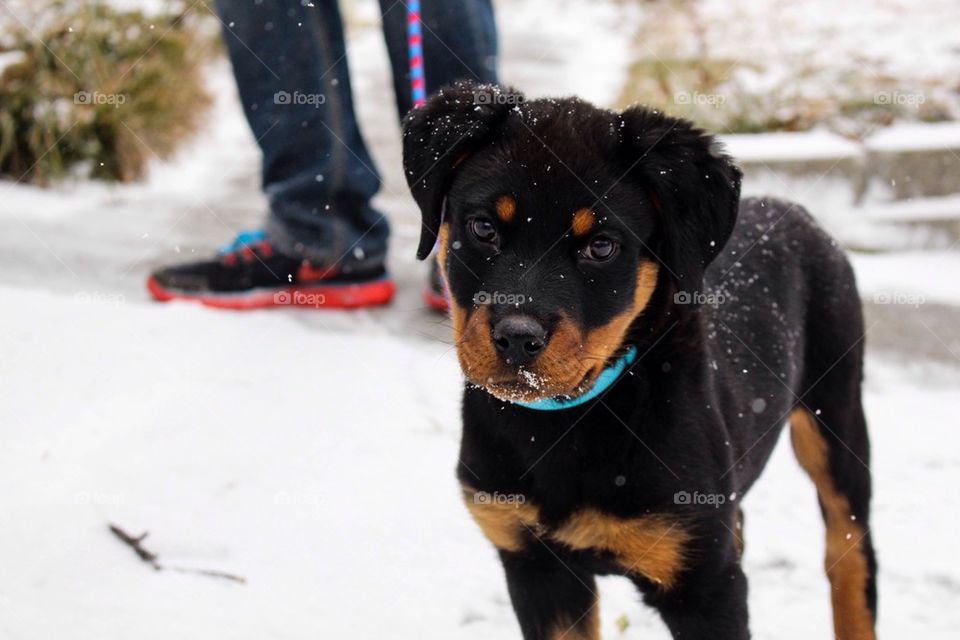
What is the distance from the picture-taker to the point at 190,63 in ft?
23.1

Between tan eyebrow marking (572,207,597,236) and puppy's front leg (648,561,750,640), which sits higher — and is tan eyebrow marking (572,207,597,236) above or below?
above

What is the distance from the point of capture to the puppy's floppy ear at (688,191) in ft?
6.57

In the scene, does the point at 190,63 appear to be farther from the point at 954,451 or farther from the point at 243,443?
the point at 954,451

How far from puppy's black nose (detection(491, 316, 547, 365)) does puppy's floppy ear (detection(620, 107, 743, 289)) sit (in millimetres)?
353

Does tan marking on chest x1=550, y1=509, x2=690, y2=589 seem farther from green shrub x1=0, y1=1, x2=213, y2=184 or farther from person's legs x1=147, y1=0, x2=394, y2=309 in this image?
green shrub x1=0, y1=1, x2=213, y2=184

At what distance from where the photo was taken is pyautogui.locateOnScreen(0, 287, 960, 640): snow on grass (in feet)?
8.16

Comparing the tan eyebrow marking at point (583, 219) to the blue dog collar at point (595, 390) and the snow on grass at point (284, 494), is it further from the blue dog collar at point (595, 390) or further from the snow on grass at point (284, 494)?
the snow on grass at point (284, 494)

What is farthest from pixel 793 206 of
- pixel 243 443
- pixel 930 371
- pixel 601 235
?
pixel 243 443

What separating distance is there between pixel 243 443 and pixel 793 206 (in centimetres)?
179

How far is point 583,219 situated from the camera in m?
1.96

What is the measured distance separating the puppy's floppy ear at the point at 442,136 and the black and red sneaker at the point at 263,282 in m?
1.82

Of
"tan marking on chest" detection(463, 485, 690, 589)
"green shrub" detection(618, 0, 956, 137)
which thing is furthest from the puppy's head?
"green shrub" detection(618, 0, 956, 137)

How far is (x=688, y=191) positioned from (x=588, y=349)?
15.0 inches

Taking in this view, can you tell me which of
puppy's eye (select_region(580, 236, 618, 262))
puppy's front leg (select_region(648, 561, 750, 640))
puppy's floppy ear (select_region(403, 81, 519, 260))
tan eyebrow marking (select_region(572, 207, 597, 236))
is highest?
puppy's floppy ear (select_region(403, 81, 519, 260))
